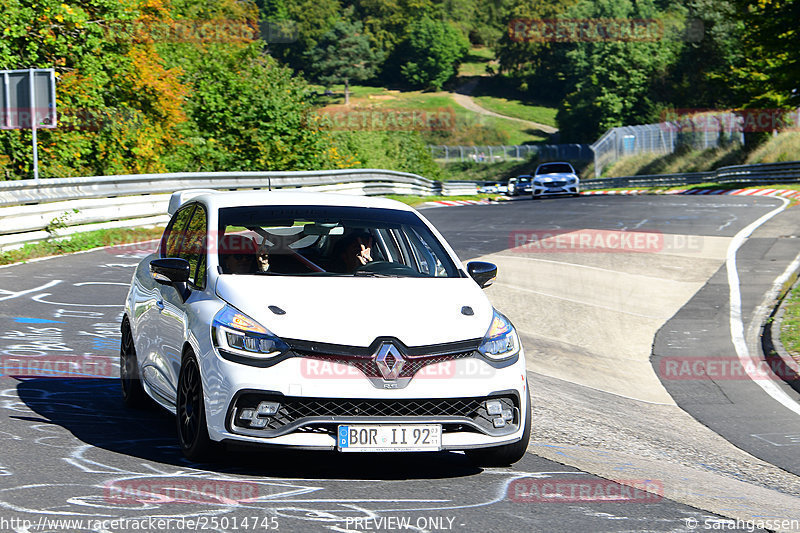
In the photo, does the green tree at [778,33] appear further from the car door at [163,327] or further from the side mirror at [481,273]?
the car door at [163,327]

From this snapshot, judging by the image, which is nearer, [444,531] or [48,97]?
[444,531]

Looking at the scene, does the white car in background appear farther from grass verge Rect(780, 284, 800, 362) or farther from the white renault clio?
the white renault clio

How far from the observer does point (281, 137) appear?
34750 millimetres

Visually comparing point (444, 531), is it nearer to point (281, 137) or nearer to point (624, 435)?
point (624, 435)

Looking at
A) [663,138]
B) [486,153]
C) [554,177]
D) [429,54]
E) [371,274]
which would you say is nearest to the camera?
[371,274]

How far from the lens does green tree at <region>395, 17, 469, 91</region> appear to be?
595 feet

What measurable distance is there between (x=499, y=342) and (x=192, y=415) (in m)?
1.81

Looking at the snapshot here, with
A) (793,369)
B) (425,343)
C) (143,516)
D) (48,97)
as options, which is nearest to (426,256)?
(425,343)

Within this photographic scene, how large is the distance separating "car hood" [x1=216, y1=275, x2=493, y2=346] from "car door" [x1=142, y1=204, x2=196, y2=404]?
2.07 feet

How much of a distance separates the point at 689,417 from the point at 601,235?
12350 millimetres

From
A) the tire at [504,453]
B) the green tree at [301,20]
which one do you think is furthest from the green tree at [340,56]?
the tire at [504,453]

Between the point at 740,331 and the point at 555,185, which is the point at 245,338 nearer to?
the point at 740,331

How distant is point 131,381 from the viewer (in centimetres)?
779

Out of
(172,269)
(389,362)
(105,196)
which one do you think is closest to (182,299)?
(172,269)
